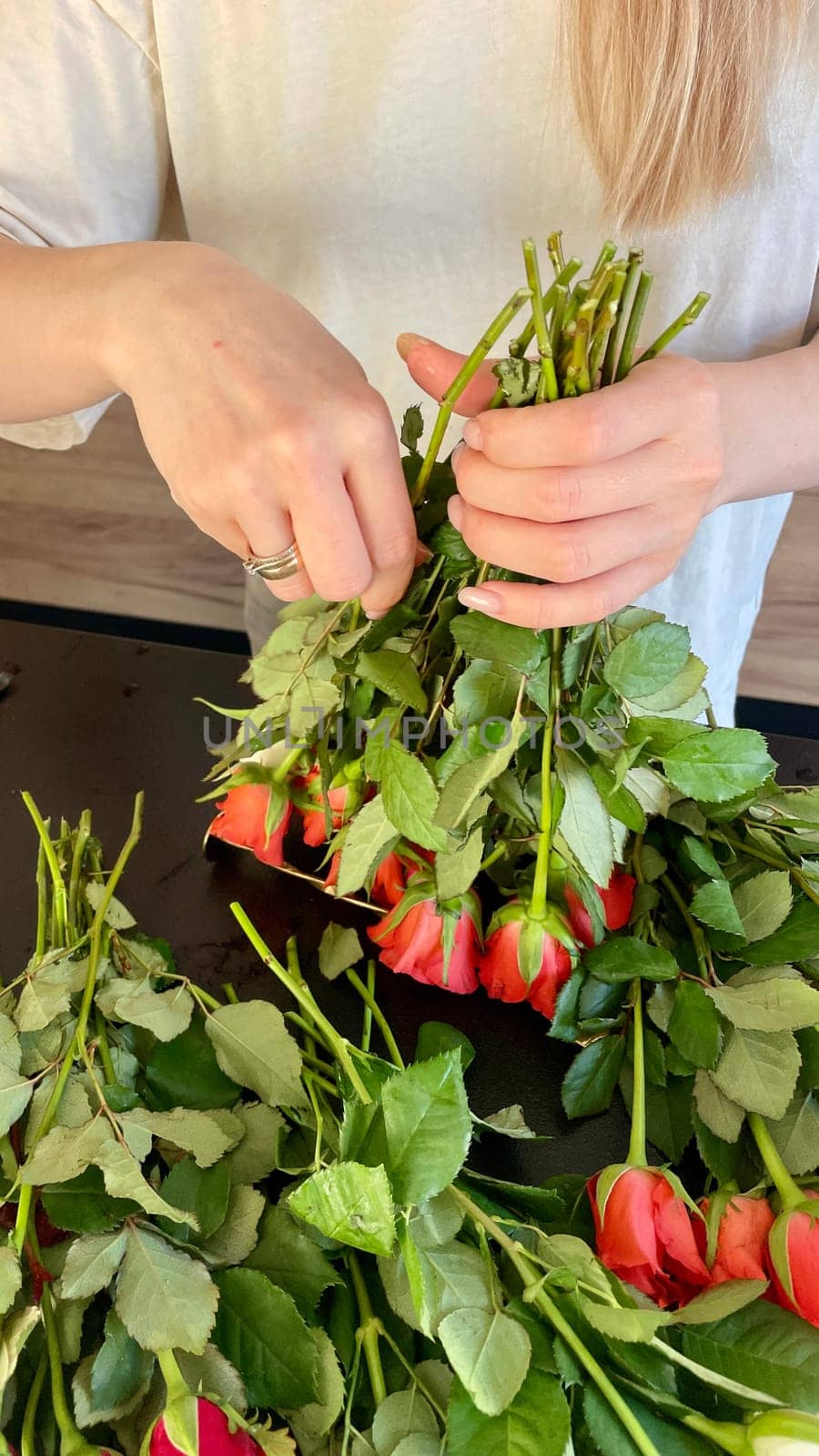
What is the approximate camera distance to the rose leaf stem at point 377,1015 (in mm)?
372

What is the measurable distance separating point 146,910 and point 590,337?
1.09 ft

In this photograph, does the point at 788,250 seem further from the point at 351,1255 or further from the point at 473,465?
the point at 351,1255

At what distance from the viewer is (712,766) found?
32 cm

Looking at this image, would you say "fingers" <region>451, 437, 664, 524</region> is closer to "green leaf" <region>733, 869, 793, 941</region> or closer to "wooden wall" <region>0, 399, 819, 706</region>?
"green leaf" <region>733, 869, 793, 941</region>

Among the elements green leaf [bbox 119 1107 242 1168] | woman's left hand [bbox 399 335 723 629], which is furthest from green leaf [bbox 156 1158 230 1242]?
woman's left hand [bbox 399 335 723 629]

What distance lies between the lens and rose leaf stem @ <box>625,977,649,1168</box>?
0.31 meters

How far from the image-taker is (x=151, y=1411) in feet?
0.91

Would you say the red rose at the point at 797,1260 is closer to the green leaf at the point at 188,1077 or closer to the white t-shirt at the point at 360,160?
the green leaf at the point at 188,1077

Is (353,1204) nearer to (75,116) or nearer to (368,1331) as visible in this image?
(368,1331)

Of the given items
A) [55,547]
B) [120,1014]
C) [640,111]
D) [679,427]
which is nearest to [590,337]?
[679,427]

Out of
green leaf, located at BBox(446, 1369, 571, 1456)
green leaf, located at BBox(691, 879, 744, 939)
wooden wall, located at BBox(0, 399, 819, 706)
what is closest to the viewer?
green leaf, located at BBox(446, 1369, 571, 1456)

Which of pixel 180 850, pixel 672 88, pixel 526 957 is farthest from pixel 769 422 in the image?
pixel 180 850

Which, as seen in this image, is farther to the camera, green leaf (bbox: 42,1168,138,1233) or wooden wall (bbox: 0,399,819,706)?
wooden wall (bbox: 0,399,819,706)

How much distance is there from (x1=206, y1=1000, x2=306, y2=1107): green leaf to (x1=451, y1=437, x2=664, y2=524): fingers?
0.20m
